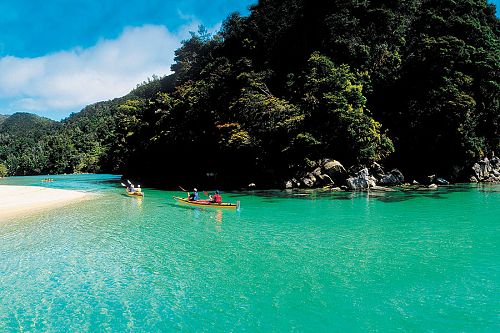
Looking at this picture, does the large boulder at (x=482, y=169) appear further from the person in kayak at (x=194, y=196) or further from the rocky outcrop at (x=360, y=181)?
the person in kayak at (x=194, y=196)

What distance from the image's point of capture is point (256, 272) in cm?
1316

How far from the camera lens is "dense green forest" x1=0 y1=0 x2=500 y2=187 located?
127ft

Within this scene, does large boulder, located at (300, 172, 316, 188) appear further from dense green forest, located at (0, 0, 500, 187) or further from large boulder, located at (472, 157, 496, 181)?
large boulder, located at (472, 157, 496, 181)

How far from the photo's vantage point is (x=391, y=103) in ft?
147

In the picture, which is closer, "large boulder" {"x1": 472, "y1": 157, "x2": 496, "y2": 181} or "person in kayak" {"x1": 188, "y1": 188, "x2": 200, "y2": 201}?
"person in kayak" {"x1": 188, "y1": 188, "x2": 200, "y2": 201}

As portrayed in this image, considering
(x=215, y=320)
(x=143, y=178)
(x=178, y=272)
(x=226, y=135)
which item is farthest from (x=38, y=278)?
(x=143, y=178)

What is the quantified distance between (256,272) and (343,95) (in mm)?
28971

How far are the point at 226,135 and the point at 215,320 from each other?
33.5 meters

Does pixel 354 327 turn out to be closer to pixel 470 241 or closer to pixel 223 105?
pixel 470 241

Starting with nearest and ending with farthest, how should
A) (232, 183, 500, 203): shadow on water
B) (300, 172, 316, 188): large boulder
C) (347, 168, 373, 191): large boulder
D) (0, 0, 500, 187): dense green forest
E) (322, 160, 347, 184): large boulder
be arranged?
(232, 183, 500, 203): shadow on water → (347, 168, 373, 191): large boulder → (0, 0, 500, 187): dense green forest → (322, 160, 347, 184): large boulder → (300, 172, 316, 188): large boulder

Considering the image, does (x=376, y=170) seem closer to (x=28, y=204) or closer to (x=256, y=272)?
(x=256, y=272)

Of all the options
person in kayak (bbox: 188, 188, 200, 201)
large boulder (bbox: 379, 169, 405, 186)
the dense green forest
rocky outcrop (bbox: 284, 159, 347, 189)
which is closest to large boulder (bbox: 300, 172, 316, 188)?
rocky outcrop (bbox: 284, 159, 347, 189)

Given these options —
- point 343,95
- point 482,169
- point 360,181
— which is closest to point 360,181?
point 360,181

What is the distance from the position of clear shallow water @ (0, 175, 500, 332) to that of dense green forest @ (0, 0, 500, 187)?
16.4 meters
